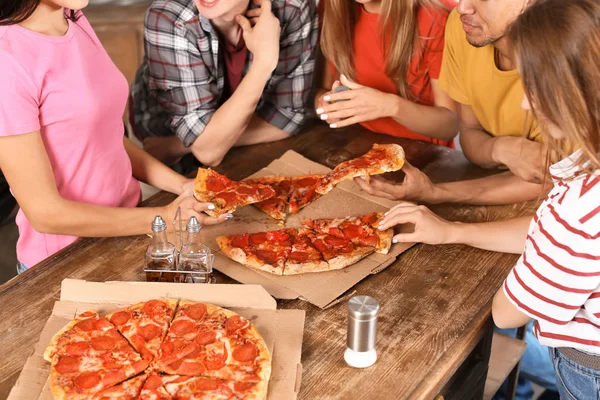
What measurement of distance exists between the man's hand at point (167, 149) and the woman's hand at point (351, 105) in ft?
2.58

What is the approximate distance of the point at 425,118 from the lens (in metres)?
2.93

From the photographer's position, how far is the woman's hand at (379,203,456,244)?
226cm

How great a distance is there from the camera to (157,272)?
2.06 m

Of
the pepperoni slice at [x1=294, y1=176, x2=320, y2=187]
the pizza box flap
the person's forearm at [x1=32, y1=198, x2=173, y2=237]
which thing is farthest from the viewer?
the pepperoni slice at [x1=294, y1=176, x2=320, y2=187]

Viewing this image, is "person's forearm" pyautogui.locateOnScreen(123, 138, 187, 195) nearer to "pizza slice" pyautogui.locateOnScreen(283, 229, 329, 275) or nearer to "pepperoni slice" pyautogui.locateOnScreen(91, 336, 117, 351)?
"pizza slice" pyautogui.locateOnScreen(283, 229, 329, 275)

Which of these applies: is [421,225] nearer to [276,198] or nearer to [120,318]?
[276,198]

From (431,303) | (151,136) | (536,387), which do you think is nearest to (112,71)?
(151,136)

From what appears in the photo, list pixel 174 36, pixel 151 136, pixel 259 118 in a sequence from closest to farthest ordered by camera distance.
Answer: pixel 174 36 → pixel 259 118 → pixel 151 136

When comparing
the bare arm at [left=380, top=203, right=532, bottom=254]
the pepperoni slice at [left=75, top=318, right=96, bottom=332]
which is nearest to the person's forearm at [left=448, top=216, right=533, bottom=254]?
the bare arm at [left=380, top=203, right=532, bottom=254]

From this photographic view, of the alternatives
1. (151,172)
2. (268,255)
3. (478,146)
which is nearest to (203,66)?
(151,172)

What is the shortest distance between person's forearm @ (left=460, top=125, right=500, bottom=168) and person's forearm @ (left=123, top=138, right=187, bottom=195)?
109 centimetres

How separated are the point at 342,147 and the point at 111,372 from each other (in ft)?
4.92

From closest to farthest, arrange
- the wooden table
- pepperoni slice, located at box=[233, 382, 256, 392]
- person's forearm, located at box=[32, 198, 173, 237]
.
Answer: pepperoni slice, located at box=[233, 382, 256, 392]
the wooden table
person's forearm, located at box=[32, 198, 173, 237]

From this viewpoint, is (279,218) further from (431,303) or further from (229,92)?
(229,92)
